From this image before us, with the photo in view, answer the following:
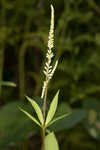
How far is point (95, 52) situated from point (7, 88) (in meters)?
0.41

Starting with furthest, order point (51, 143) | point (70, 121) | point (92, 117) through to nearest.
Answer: point (92, 117) < point (70, 121) < point (51, 143)

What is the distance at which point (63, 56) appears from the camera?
1.22m

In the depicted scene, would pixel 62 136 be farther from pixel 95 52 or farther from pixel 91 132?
pixel 95 52

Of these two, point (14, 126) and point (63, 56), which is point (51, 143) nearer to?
point (14, 126)

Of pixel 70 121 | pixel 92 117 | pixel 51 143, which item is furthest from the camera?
pixel 92 117

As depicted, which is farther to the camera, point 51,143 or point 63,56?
point 63,56

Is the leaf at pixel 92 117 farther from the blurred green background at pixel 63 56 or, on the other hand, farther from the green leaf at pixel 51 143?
the green leaf at pixel 51 143

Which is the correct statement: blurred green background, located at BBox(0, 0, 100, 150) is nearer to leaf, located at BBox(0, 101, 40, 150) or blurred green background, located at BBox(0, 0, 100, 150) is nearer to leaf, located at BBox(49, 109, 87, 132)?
leaf, located at BBox(0, 101, 40, 150)

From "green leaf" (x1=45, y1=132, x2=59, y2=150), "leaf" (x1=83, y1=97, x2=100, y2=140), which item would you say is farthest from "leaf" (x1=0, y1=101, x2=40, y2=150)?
"green leaf" (x1=45, y1=132, x2=59, y2=150)

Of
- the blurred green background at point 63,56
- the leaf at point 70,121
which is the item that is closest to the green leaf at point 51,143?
the leaf at point 70,121

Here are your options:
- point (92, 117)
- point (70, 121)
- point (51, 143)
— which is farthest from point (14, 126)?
point (51, 143)

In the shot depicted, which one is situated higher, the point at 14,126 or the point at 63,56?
the point at 63,56

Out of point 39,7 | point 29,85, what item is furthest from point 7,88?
point 39,7

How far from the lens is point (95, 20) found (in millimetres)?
1234
